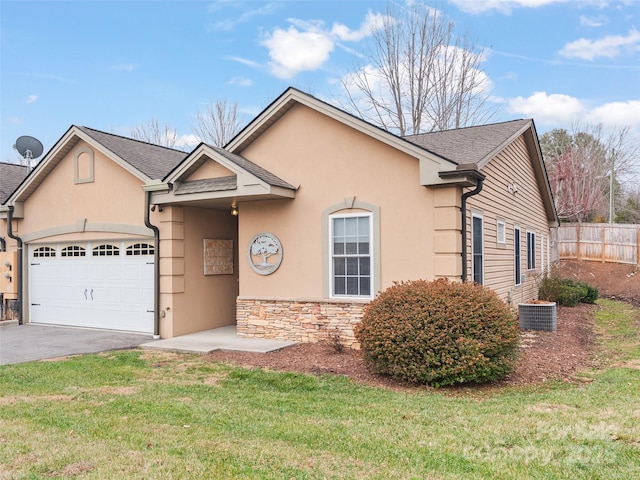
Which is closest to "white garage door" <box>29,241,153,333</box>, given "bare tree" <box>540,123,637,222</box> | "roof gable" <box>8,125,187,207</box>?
"roof gable" <box>8,125,187,207</box>

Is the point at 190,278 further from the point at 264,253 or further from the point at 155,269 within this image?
the point at 264,253

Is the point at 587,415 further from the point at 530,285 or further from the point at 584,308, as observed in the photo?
the point at 584,308

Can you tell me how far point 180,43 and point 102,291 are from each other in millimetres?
10066

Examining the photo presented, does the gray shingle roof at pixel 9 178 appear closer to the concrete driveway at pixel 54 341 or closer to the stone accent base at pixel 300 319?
the concrete driveway at pixel 54 341

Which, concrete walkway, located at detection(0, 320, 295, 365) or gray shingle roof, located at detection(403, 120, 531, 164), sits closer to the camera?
concrete walkway, located at detection(0, 320, 295, 365)

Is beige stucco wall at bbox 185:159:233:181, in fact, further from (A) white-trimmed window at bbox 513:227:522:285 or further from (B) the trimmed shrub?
(B) the trimmed shrub

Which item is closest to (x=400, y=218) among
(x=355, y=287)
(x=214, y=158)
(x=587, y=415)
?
(x=355, y=287)

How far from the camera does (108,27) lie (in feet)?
53.5

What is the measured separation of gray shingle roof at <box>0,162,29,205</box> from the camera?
15366 mm

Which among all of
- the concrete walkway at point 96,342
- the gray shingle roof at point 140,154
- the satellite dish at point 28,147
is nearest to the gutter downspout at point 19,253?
the concrete walkway at point 96,342

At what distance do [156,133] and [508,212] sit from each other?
2276 centimetres

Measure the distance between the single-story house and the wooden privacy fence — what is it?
14.4m

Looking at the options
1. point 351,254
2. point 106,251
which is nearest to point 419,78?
point 351,254

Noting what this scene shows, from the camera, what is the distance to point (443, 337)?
692cm
